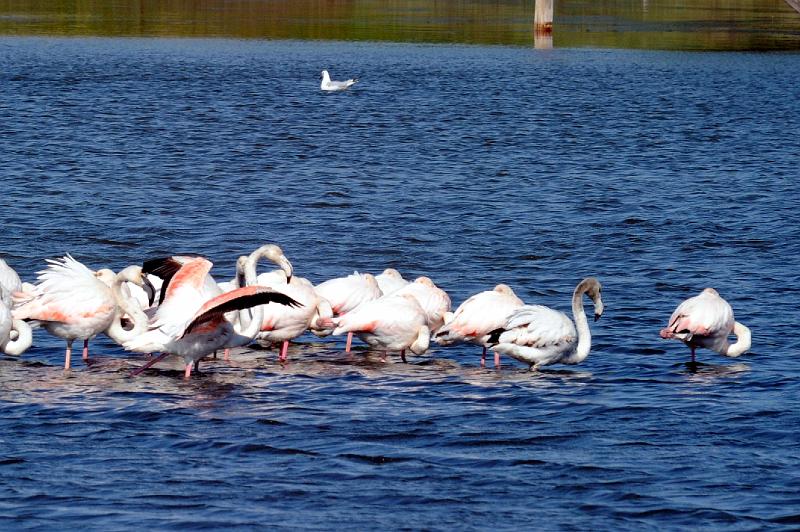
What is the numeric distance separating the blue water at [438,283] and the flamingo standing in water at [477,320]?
0.42 meters

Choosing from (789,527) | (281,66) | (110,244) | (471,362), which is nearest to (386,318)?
(471,362)

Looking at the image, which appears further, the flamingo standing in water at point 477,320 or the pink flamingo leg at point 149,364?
the flamingo standing in water at point 477,320

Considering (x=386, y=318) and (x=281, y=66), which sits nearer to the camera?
(x=386, y=318)

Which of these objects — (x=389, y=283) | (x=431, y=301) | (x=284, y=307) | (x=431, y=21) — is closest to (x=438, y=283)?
(x=389, y=283)

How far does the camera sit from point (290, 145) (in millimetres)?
32375

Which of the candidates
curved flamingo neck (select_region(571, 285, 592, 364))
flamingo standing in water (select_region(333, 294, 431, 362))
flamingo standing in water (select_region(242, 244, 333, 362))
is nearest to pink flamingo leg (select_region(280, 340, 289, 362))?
flamingo standing in water (select_region(242, 244, 333, 362))

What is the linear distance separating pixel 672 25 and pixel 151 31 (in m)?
29.8

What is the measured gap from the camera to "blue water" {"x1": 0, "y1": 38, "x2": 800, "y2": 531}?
31.6ft

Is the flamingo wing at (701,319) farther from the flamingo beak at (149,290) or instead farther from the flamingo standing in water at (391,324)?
the flamingo beak at (149,290)

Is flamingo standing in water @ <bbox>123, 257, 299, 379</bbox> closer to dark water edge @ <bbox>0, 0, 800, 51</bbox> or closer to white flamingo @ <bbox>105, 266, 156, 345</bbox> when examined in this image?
white flamingo @ <bbox>105, 266, 156, 345</bbox>

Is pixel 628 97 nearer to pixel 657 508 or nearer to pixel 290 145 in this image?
pixel 290 145

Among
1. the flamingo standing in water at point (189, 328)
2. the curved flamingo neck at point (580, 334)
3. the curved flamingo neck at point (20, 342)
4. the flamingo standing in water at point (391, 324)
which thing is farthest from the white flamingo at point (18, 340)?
the curved flamingo neck at point (580, 334)

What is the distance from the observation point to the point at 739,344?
13422 mm

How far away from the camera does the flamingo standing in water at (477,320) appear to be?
13.0 m
